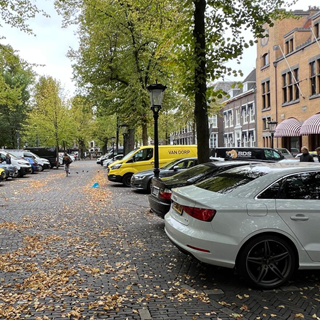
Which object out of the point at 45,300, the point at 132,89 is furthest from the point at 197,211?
the point at 132,89

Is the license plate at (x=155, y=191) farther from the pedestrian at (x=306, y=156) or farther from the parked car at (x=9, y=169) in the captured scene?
the parked car at (x=9, y=169)

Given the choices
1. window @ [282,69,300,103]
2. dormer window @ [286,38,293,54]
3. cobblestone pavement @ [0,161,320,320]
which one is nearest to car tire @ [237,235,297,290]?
cobblestone pavement @ [0,161,320,320]

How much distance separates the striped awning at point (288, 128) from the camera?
29275mm

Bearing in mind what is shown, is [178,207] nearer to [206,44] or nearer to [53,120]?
[206,44]

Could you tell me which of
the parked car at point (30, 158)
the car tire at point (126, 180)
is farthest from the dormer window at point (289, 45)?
the parked car at point (30, 158)

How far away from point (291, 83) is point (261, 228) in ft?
97.6

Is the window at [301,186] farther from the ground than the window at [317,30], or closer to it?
closer to it

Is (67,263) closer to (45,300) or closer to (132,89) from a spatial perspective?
(45,300)

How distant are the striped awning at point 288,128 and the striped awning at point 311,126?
70.0 inches

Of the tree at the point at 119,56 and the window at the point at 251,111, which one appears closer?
the tree at the point at 119,56

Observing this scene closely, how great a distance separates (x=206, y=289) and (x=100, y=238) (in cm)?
317

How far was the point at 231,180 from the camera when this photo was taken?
5129mm

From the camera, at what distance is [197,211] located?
460 centimetres

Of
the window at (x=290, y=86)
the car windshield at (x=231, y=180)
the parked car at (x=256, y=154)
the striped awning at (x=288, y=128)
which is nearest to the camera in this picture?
the car windshield at (x=231, y=180)
